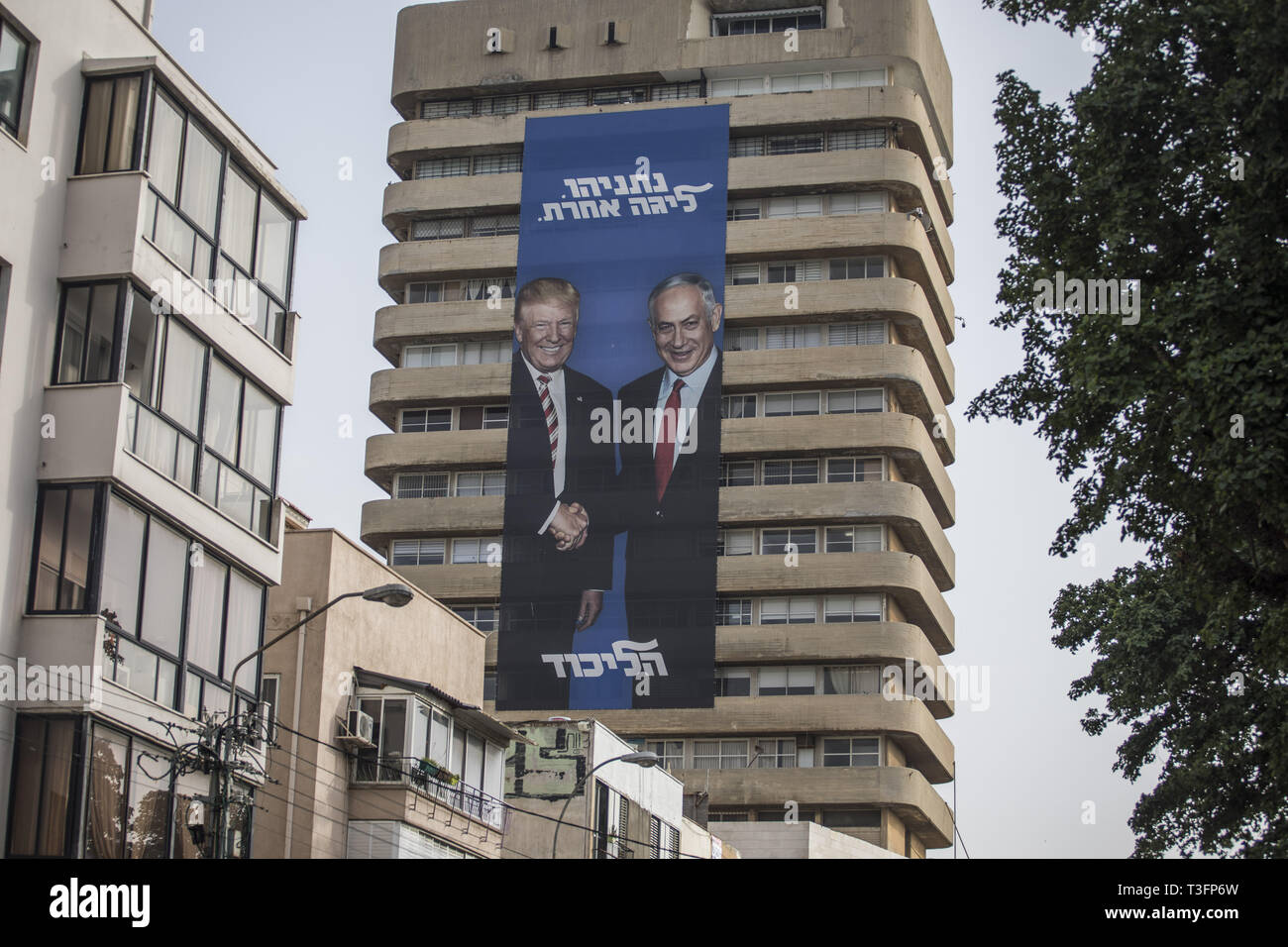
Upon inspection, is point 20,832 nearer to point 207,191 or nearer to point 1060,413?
point 207,191

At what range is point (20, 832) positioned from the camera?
23.0 metres

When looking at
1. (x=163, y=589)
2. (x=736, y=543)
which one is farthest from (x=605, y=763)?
(x=736, y=543)

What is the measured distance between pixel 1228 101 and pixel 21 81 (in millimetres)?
16979

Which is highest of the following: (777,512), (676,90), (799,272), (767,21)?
(767,21)

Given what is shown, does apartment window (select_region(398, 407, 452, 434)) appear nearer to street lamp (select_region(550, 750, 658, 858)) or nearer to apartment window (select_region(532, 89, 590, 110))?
apartment window (select_region(532, 89, 590, 110))

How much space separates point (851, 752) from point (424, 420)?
2877 centimetres

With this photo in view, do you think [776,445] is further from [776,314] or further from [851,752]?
[851,752]

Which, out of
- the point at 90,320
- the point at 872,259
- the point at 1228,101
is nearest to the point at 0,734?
the point at 90,320

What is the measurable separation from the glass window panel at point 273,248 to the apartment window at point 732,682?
55.8 metres

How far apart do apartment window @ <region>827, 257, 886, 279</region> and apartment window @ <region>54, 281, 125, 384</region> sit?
66579mm

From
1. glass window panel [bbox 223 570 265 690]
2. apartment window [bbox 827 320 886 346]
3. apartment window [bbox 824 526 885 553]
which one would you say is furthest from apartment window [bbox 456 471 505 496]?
glass window panel [bbox 223 570 265 690]

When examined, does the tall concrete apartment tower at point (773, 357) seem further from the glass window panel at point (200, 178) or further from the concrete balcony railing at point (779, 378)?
the glass window panel at point (200, 178)

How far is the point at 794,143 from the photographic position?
301ft

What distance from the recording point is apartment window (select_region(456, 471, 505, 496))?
294 ft
